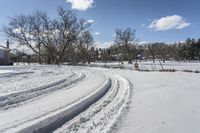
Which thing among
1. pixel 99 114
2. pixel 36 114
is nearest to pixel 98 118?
pixel 99 114

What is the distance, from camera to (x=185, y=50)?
318 feet

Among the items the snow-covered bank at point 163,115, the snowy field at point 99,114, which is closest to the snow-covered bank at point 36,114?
the snowy field at point 99,114

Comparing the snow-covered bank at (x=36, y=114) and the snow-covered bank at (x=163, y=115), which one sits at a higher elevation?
the snow-covered bank at (x=36, y=114)

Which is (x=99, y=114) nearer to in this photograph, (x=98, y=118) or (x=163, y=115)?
(x=98, y=118)

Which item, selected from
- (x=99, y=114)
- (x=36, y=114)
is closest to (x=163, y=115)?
(x=99, y=114)

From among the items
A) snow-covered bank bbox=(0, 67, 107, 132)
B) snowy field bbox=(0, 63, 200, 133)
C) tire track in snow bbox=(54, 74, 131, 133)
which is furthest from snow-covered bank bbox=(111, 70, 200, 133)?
snow-covered bank bbox=(0, 67, 107, 132)

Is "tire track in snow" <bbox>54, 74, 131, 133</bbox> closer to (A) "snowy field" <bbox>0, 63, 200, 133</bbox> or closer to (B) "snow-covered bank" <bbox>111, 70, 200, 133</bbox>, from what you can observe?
(A) "snowy field" <bbox>0, 63, 200, 133</bbox>

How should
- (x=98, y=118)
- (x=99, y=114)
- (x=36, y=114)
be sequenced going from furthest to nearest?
(x=99, y=114)
(x=36, y=114)
(x=98, y=118)

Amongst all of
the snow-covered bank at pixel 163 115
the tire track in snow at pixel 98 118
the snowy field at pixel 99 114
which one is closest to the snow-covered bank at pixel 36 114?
the snowy field at pixel 99 114

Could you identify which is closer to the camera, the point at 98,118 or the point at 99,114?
the point at 98,118

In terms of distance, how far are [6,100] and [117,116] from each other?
426cm

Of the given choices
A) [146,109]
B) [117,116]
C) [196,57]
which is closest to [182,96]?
[146,109]

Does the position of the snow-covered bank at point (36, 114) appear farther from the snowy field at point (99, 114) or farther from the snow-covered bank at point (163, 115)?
the snow-covered bank at point (163, 115)

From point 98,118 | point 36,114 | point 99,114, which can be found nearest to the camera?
point 98,118
